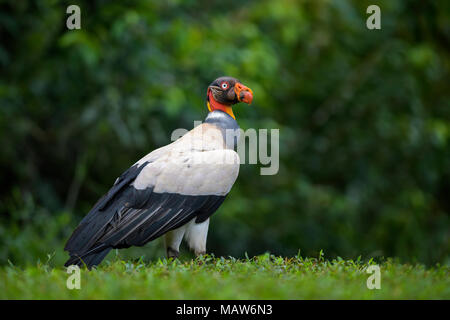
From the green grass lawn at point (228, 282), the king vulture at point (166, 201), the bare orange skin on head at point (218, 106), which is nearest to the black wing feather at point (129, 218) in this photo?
the king vulture at point (166, 201)

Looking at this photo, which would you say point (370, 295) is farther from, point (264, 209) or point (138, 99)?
point (264, 209)

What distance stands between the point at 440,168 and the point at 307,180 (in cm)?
265

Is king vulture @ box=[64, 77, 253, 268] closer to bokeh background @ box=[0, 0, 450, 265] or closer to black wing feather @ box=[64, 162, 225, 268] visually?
black wing feather @ box=[64, 162, 225, 268]

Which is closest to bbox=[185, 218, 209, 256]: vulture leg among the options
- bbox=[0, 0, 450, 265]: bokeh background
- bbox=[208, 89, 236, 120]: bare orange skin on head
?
bbox=[208, 89, 236, 120]: bare orange skin on head

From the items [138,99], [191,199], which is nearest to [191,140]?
Result: [191,199]

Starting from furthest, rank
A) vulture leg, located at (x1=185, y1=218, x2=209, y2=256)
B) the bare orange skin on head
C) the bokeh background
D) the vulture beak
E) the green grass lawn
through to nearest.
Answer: the bokeh background
the bare orange skin on head
the vulture beak
vulture leg, located at (x1=185, y1=218, x2=209, y2=256)
the green grass lawn

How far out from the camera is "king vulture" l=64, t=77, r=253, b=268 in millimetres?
4922

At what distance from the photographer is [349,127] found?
1227cm

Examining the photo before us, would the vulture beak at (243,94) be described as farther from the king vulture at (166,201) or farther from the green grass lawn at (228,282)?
the green grass lawn at (228,282)

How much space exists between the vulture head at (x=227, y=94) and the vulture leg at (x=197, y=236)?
120 centimetres

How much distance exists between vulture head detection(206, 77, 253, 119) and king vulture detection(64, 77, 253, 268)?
14.9 inches

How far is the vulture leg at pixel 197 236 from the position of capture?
5301 mm

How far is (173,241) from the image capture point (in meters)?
5.38

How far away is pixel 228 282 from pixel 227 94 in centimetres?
224
